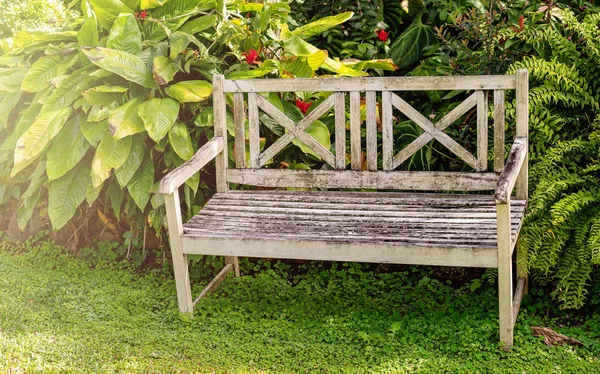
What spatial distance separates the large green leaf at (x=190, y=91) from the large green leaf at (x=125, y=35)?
36 centimetres

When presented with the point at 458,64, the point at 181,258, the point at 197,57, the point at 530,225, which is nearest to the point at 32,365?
the point at 181,258

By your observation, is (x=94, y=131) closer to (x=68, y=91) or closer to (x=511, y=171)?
(x=68, y=91)

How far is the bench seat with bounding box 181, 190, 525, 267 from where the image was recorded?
12.7ft

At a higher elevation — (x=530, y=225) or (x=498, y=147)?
(x=498, y=147)

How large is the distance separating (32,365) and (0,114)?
7.15 ft

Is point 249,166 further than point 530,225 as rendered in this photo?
Yes

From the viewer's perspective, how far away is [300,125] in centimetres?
470

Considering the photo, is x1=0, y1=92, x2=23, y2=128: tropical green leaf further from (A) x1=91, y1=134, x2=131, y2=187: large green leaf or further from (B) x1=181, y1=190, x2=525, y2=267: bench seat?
(B) x1=181, y1=190, x2=525, y2=267: bench seat

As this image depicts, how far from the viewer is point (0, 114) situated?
5.50 meters

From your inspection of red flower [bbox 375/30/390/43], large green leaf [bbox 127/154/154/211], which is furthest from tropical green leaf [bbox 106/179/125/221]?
red flower [bbox 375/30/390/43]

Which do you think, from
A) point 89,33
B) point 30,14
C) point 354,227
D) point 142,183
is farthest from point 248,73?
point 30,14

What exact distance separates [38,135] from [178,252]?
1346 mm

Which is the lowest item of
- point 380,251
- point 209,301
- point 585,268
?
point 209,301

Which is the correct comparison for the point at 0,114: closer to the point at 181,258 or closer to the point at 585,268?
the point at 181,258
